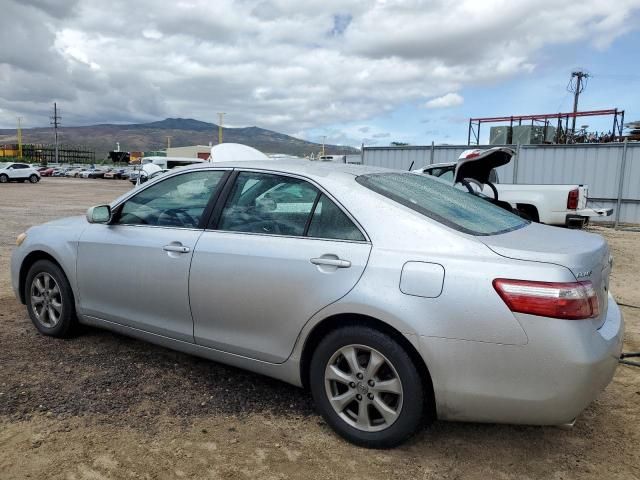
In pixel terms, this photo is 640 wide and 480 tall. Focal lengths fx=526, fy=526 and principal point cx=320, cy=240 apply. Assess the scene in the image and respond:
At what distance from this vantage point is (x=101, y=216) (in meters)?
3.84

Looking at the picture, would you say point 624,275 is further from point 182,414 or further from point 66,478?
point 66,478

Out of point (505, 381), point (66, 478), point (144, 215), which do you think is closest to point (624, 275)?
point (505, 381)

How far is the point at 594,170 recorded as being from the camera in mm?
15344

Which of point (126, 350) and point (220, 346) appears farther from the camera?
point (126, 350)

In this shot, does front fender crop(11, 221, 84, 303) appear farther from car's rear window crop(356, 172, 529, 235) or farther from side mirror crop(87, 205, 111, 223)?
car's rear window crop(356, 172, 529, 235)

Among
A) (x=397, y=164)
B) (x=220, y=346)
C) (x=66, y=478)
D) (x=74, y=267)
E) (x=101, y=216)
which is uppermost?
(x=397, y=164)

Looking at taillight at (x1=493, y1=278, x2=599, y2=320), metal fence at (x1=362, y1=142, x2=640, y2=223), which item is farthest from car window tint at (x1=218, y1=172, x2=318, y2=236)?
metal fence at (x1=362, y1=142, x2=640, y2=223)

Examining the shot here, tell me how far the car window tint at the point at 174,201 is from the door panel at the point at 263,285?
0.30m

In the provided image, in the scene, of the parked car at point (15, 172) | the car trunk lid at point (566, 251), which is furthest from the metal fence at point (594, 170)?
the parked car at point (15, 172)

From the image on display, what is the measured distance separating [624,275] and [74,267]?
7243 mm

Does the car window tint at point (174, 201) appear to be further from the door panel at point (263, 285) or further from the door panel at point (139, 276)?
the door panel at point (263, 285)

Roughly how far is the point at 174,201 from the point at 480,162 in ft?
12.2

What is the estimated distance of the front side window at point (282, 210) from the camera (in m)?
2.88

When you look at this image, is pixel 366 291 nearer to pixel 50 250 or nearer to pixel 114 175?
pixel 50 250
